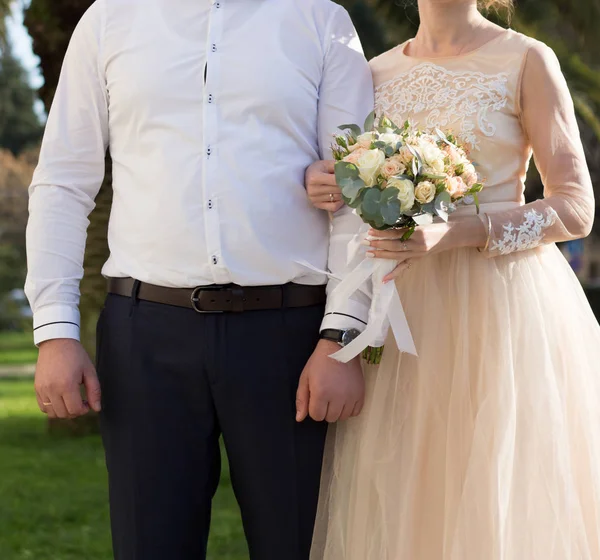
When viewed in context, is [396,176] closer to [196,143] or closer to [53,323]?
[196,143]

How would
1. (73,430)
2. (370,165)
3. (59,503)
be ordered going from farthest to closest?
(73,430) < (59,503) < (370,165)

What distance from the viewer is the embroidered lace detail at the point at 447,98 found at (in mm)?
3184

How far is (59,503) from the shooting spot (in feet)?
22.7

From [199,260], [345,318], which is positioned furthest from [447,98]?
[199,260]

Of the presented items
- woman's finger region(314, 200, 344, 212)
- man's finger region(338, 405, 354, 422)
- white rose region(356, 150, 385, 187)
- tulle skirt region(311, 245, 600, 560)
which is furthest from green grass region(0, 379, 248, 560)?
white rose region(356, 150, 385, 187)

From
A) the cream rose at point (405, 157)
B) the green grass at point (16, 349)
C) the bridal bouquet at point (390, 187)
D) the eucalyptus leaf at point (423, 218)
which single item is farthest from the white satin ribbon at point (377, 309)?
the green grass at point (16, 349)

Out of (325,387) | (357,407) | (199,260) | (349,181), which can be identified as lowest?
(357,407)

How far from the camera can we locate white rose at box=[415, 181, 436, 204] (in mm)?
2674

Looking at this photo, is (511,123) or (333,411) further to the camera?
(511,123)

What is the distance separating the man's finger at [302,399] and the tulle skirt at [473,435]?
0.95 ft

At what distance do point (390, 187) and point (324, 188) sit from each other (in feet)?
0.78

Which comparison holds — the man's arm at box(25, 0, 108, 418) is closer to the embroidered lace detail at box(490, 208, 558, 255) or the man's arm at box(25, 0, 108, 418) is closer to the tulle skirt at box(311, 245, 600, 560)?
the tulle skirt at box(311, 245, 600, 560)

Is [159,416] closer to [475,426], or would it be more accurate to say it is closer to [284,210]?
[284,210]

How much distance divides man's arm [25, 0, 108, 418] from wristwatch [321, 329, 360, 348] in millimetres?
686
